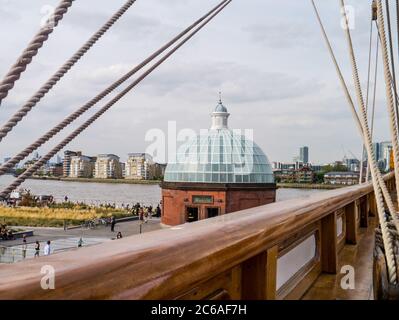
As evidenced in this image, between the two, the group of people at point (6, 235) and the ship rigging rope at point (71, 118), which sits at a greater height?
the ship rigging rope at point (71, 118)

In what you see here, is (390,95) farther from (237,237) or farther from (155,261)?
(155,261)

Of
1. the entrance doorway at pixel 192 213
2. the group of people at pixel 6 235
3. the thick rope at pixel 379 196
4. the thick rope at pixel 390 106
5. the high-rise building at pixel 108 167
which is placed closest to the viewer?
the thick rope at pixel 379 196

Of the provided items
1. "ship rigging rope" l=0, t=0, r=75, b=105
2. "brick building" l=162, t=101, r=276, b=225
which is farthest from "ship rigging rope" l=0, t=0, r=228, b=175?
"brick building" l=162, t=101, r=276, b=225

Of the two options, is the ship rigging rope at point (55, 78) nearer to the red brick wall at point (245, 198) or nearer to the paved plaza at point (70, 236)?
the paved plaza at point (70, 236)

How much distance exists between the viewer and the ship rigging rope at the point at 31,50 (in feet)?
3.52

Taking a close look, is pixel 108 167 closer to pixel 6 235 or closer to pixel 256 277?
pixel 6 235

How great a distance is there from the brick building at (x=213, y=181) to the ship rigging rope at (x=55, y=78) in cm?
2199

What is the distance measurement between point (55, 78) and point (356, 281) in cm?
238

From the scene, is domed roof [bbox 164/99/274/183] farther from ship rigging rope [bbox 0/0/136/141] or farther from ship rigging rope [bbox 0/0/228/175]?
ship rigging rope [bbox 0/0/136/141]

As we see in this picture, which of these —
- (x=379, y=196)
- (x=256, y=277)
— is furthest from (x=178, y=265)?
(x=379, y=196)

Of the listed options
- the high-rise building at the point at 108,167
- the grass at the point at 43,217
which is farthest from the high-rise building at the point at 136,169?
the grass at the point at 43,217

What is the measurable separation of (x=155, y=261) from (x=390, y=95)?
54.5 inches

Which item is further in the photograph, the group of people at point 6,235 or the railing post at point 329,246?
the group of people at point 6,235
